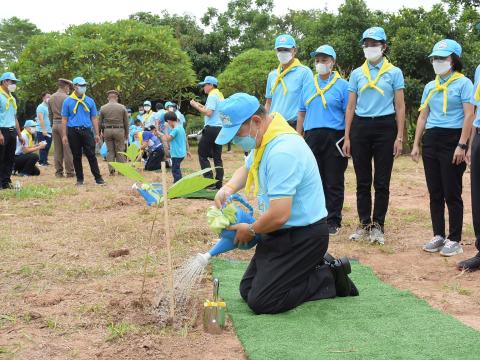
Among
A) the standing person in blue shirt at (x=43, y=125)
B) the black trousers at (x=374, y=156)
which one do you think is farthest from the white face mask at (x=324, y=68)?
the standing person in blue shirt at (x=43, y=125)

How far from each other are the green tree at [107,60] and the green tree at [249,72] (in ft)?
9.66

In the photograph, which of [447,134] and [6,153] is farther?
[6,153]

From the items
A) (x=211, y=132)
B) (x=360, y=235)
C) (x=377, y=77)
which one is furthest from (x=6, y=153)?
(x=377, y=77)

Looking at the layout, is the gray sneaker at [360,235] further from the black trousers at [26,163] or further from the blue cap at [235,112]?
the black trousers at [26,163]

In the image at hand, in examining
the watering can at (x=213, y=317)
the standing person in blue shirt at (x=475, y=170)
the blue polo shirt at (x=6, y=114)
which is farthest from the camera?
the blue polo shirt at (x=6, y=114)

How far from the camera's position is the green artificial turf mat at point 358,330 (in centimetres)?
289

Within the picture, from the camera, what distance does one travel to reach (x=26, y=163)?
1127 cm

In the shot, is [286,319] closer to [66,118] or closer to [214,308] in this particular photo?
[214,308]

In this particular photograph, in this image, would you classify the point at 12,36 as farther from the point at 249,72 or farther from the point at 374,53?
the point at 374,53

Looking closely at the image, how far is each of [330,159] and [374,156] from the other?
0.53m

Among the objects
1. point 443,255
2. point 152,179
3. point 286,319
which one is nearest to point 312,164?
point 286,319

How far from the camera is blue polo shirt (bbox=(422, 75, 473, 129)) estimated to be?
479 cm

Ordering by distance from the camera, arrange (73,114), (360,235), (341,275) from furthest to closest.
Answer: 1. (73,114)
2. (360,235)
3. (341,275)

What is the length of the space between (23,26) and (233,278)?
39918 millimetres
